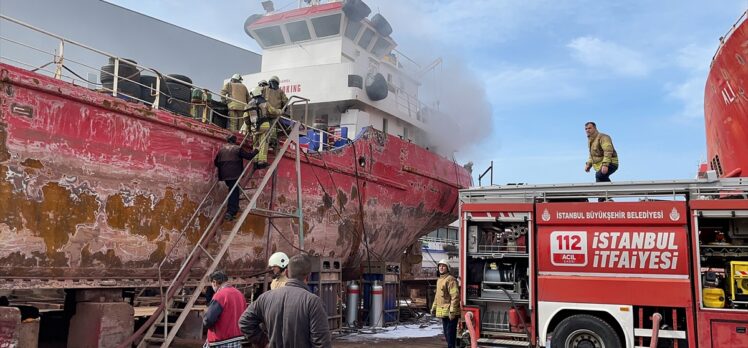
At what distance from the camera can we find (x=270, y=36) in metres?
A: 15.4

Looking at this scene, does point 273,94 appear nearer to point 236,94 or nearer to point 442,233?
point 236,94

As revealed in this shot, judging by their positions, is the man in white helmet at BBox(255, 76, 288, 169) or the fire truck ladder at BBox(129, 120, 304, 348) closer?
the fire truck ladder at BBox(129, 120, 304, 348)

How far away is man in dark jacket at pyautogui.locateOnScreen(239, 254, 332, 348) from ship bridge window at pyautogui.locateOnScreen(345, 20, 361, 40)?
12103 mm

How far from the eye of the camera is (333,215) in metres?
11.1

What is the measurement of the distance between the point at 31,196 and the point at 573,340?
6.33m

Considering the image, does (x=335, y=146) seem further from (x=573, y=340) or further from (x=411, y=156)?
(x=573, y=340)

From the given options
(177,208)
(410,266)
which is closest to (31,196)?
(177,208)

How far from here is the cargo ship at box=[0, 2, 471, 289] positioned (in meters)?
6.29

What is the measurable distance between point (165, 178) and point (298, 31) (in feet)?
26.6

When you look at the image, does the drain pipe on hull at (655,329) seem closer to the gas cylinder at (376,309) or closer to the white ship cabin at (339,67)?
the gas cylinder at (376,309)

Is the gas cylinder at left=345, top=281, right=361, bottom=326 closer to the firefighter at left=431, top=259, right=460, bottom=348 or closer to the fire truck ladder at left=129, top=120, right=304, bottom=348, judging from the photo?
the fire truck ladder at left=129, top=120, right=304, bottom=348

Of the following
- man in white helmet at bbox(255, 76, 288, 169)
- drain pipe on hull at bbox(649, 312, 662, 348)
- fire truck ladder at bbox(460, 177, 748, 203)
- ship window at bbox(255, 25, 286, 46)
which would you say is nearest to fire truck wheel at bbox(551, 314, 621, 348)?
drain pipe on hull at bbox(649, 312, 662, 348)

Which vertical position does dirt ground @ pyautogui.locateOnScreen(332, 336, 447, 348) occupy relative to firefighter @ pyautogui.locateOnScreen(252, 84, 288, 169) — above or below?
below

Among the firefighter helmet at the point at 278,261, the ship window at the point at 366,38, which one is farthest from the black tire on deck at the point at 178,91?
the ship window at the point at 366,38
